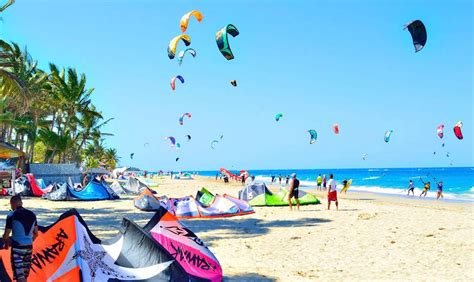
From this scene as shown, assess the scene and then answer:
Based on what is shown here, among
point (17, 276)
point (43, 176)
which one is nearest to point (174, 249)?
point (17, 276)

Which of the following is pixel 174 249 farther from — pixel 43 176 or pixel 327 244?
pixel 43 176

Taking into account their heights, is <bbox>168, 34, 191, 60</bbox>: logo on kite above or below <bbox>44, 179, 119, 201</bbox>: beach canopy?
above

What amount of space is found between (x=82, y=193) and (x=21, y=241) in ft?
65.1

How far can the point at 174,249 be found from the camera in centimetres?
710

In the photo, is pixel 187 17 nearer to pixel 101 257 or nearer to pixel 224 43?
pixel 224 43

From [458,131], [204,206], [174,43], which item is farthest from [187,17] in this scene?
[458,131]

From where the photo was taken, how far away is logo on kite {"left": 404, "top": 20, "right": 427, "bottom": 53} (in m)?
10.9

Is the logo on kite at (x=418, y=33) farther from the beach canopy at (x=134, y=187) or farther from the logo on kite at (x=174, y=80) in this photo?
the beach canopy at (x=134, y=187)

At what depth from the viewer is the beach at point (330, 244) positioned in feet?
28.7

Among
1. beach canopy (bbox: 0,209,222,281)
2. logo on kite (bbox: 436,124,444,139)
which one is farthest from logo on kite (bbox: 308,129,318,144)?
beach canopy (bbox: 0,209,222,281)

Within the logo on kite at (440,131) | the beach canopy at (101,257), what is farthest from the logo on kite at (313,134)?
the beach canopy at (101,257)

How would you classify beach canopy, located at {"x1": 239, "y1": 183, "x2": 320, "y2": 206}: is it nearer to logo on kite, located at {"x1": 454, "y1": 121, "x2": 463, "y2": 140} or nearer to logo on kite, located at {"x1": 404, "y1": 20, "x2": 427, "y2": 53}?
logo on kite, located at {"x1": 454, "y1": 121, "x2": 463, "y2": 140}

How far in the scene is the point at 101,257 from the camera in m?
6.20

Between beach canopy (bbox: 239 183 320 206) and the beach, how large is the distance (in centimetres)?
293
